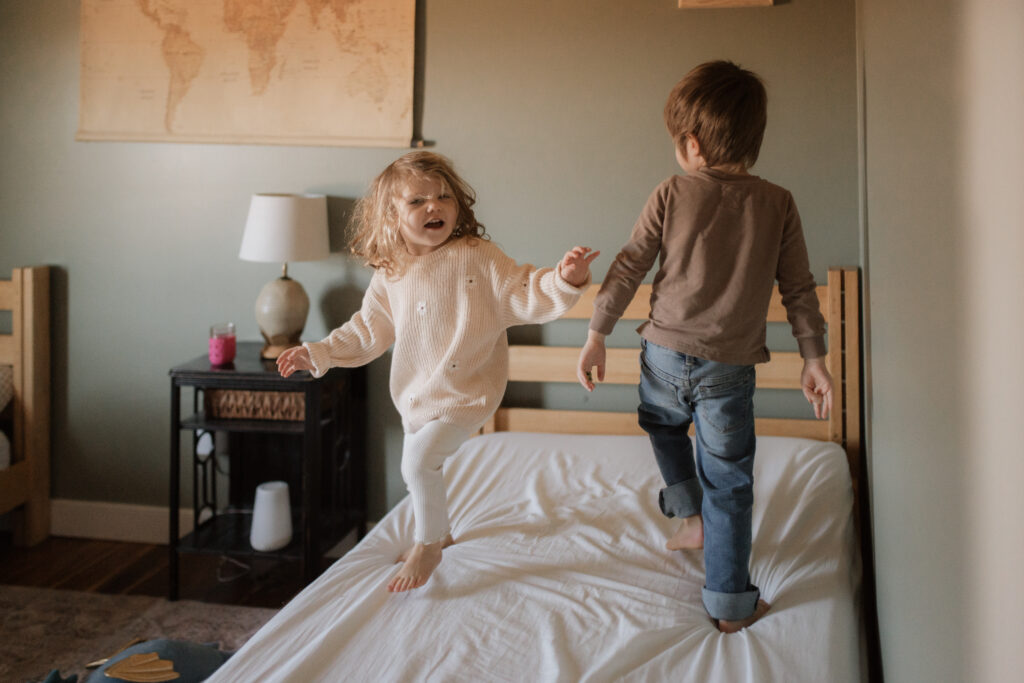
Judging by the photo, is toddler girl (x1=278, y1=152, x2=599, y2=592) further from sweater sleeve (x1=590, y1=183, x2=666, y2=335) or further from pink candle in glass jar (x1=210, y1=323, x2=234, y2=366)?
pink candle in glass jar (x1=210, y1=323, x2=234, y2=366)

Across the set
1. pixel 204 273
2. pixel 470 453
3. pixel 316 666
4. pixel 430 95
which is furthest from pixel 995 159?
pixel 204 273

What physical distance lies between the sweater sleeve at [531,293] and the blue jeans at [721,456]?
21 centimetres

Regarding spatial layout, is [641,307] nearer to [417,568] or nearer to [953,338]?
[417,568]

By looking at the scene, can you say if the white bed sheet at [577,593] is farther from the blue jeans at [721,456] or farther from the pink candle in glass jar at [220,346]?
the pink candle in glass jar at [220,346]

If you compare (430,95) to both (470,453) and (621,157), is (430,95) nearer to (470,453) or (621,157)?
(621,157)

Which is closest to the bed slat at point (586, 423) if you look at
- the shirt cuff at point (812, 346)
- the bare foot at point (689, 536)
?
the bare foot at point (689, 536)

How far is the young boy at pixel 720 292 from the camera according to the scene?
1.54m

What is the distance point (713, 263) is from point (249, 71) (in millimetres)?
1853

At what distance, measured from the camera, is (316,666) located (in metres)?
1.41

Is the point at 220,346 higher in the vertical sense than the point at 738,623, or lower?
higher

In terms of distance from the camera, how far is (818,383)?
162 cm

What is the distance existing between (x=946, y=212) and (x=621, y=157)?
65.5 inches

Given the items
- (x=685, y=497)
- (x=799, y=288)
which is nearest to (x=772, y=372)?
(x=685, y=497)

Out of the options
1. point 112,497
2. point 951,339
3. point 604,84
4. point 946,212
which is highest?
point 604,84
